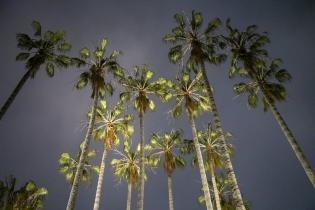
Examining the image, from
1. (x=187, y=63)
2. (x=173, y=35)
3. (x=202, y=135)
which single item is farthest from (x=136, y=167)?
(x=173, y=35)

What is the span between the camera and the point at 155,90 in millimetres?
28453

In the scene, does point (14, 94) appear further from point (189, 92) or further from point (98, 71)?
point (189, 92)

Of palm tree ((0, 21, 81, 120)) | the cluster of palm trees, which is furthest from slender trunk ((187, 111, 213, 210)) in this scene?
palm tree ((0, 21, 81, 120))

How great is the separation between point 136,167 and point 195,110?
10.8m

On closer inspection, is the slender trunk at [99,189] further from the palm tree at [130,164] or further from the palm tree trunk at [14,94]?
the palm tree trunk at [14,94]

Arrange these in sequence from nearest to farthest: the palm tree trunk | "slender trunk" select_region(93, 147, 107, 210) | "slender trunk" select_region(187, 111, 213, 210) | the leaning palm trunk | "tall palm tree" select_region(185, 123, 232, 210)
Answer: the leaning palm trunk, the palm tree trunk, "slender trunk" select_region(187, 111, 213, 210), "slender trunk" select_region(93, 147, 107, 210), "tall palm tree" select_region(185, 123, 232, 210)

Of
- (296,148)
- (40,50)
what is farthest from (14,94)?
(296,148)

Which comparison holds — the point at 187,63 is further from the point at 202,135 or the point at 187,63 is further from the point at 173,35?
the point at 202,135

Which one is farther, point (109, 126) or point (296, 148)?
point (109, 126)

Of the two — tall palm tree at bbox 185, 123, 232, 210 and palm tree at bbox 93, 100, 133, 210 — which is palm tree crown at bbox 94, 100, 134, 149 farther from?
tall palm tree at bbox 185, 123, 232, 210

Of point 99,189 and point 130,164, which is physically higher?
point 130,164

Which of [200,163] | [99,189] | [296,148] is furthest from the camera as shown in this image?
[99,189]

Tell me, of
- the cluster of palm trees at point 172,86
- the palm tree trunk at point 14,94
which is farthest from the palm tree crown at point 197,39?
the palm tree trunk at point 14,94

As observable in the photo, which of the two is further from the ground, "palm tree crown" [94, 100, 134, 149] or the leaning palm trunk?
"palm tree crown" [94, 100, 134, 149]
